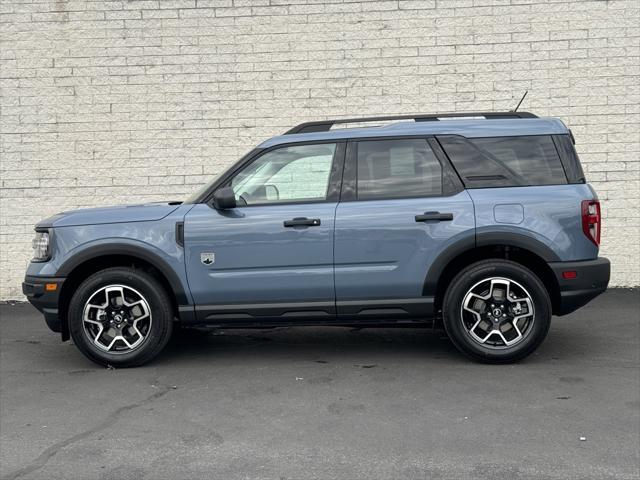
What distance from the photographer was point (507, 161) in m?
6.22

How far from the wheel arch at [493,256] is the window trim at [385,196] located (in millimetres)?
450

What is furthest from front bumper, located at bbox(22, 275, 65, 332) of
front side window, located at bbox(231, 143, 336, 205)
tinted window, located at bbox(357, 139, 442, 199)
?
tinted window, located at bbox(357, 139, 442, 199)

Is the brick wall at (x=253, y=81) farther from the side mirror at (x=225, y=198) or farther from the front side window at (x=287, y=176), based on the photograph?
the side mirror at (x=225, y=198)

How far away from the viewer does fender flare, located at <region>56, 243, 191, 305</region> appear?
623 centimetres

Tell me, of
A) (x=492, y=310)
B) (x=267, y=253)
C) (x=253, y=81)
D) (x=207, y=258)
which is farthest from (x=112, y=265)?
(x=253, y=81)

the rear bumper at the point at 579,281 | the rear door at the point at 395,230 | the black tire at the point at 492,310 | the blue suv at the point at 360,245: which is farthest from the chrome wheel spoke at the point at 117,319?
the rear bumper at the point at 579,281

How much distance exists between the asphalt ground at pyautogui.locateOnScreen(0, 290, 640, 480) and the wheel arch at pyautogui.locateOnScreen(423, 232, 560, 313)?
2.01 feet

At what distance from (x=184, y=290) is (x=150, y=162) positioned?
14.0 ft

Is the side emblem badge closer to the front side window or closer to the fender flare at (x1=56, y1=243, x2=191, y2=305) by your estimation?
the fender flare at (x1=56, y1=243, x2=191, y2=305)

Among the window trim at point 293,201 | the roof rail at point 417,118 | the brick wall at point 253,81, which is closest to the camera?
the window trim at point 293,201

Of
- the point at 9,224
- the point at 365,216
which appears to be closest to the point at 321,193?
the point at 365,216

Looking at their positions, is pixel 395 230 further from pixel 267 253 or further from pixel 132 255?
pixel 132 255

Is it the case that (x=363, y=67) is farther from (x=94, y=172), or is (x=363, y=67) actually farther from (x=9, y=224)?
(x=9, y=224)

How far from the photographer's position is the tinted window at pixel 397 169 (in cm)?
623
